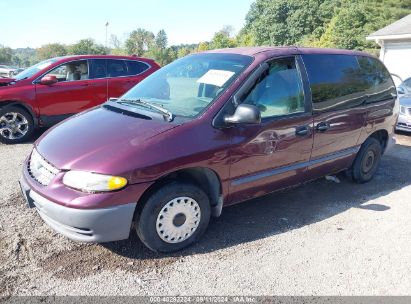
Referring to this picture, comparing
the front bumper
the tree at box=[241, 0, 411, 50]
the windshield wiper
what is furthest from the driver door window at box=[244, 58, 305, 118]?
the tree at box=[241, 0, 411, 50]

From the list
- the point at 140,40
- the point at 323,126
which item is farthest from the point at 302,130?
the point at 140,40

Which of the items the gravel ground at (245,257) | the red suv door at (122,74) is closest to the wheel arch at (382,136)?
the gravel ground at (245,257)

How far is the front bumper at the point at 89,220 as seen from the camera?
113 inches

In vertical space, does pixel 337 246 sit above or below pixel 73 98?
below

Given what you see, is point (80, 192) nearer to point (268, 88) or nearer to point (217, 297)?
point (217, 297)

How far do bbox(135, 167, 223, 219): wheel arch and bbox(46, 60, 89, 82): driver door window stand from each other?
5372mm

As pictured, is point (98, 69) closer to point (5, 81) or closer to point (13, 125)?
point (5, 81)

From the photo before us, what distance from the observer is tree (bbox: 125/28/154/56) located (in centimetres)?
7209

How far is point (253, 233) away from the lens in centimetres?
382

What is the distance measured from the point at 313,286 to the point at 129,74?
672cm

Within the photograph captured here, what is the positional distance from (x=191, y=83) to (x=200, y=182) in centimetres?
104

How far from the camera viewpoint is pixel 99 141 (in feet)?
10.3

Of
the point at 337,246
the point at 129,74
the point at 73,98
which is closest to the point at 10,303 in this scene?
the point at 337,246

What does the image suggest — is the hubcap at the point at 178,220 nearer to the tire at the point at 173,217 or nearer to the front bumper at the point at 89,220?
the tire at the point at 173,217
